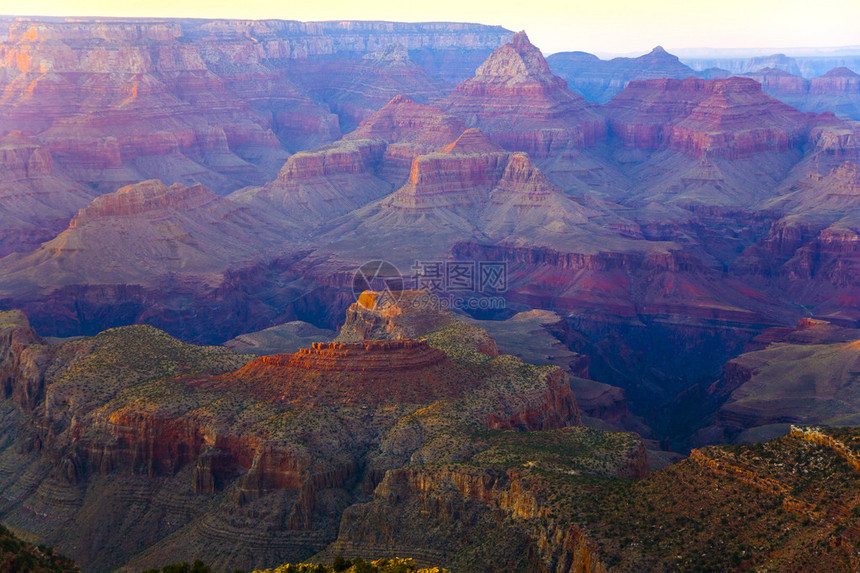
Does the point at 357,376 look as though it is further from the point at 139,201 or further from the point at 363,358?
the point at 139,201

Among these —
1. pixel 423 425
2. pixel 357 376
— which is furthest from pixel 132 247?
pixel 423 425

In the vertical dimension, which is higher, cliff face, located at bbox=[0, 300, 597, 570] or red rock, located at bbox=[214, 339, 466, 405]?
red rock, located at bbox=[214, 339, 466, 405]

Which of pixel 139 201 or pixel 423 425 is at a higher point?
pixel 423 425

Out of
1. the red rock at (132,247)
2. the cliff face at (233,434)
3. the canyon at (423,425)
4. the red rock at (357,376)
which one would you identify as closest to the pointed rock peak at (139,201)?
the red rock at (132,247)

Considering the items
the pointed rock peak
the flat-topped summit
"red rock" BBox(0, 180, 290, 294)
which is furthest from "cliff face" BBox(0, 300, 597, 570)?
the pointed rock peak

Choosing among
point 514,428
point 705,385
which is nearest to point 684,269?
point 705,385

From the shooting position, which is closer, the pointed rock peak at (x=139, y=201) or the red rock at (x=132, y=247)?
the red rock at (x=132, y=247)

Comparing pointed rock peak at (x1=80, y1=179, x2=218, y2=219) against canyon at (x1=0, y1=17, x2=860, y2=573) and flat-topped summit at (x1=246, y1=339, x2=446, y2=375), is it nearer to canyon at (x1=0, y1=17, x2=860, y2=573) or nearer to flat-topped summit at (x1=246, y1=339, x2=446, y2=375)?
canyon at (x1=0, y1=17, x2=860, y2=573)

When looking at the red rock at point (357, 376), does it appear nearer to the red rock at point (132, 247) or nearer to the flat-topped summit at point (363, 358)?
the flat-topped summit at point (363, 358)

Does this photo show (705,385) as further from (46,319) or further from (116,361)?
(46,319)

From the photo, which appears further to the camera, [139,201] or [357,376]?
[139,201]

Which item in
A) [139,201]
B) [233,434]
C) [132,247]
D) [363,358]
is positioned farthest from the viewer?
[139,201]
